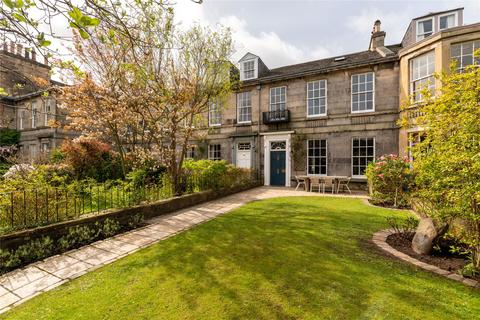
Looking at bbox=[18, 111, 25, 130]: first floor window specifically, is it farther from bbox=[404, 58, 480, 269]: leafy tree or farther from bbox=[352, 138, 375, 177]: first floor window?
bbox=[404, 58, 480, 269]: leafy tree

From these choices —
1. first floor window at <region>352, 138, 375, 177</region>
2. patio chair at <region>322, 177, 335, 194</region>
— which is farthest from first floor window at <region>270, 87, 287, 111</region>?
patio chair at <region>322, 177, 335, 194</region>

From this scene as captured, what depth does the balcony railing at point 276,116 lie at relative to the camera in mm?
14867

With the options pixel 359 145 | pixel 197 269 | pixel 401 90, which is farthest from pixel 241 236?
pixel 401 90

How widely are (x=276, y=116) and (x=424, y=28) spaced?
937 cm

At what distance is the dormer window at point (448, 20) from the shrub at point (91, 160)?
1940cm

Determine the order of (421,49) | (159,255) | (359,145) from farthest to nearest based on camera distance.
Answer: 1. (359,145)
2. (421,49)
3. (159,255)

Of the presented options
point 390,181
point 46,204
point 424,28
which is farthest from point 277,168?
point 46,204

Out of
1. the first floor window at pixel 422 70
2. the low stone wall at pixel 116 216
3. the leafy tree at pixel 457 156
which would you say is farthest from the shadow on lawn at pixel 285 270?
the first floor window at pixel 422 70

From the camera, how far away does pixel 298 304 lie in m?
2.76

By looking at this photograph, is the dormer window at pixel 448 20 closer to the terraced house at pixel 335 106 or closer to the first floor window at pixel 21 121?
the terraced house at pixel 335 106

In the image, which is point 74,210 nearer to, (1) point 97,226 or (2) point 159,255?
(1) point 97,226

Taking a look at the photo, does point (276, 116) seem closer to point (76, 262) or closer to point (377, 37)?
point (377, 37)

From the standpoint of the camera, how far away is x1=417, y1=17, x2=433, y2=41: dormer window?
1191 centimetres

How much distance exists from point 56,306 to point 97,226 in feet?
9.77
